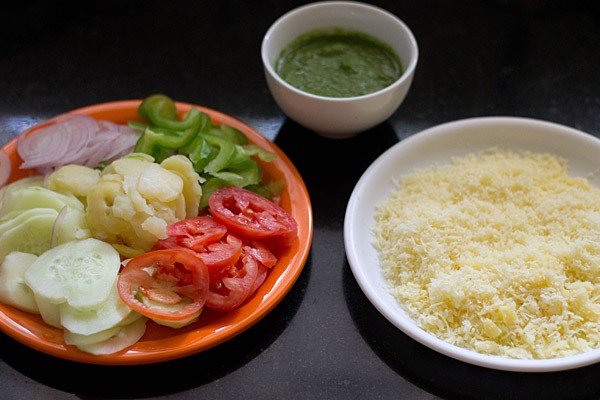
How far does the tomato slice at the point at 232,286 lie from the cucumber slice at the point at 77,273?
10.8 inches

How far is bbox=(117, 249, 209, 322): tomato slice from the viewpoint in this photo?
1807mm

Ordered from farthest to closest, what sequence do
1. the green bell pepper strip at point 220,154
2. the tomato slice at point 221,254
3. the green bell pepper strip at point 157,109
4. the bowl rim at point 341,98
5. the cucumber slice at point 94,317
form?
the green bell pepper strip at point 157,109
the bowl rim at point 341,98
the green bell pepper strip at point 220,154
the tomato slice at point 221,254
the cucumber slice at point 94,317

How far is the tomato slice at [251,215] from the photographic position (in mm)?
2012

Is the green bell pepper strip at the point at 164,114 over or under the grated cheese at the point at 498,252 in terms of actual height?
over

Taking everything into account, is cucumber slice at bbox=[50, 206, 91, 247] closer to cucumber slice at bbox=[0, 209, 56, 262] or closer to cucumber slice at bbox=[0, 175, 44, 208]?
cucumber slice at bbox=[0, 209, 56, 262]

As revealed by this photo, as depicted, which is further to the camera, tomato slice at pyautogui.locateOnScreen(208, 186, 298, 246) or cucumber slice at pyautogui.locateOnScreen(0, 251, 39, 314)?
tomato slice at pyautogui.locateOnScreen(208, 186, 298, 246)

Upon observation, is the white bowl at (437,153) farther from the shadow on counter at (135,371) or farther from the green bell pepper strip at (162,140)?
the green bell pepper strip at (162,140)

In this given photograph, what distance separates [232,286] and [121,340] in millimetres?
326

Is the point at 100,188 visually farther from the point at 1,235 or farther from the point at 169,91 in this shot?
the point at 169,91

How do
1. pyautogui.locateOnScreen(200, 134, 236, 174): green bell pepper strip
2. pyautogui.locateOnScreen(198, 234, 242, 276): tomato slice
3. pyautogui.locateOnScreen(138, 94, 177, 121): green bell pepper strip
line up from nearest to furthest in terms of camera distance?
pyautogui.locateOnScreen(198, 234, 242, 276): tomato slice → pyautogui.locateOnScreen(200, 134, 236, 174): green bell pepper strip → pyautogui.locateOnScreen(138, 94, 177, 121): green bell pepper strip

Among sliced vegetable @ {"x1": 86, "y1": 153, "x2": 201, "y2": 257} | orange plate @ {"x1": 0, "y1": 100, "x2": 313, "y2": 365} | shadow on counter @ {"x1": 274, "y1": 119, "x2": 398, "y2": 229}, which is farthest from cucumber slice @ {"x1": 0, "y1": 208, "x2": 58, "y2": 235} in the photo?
shadow on counter @ {"x1": 274, "y1": 119, "x2": 398, "y2": 229}

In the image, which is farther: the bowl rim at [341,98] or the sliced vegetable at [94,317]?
the bowl rim at [341,98]

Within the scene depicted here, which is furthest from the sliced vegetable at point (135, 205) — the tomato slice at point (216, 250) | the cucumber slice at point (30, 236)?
the cucumber slice at point (30, 236)

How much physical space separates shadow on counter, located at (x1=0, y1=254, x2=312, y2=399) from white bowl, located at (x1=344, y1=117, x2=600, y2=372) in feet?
1.21
